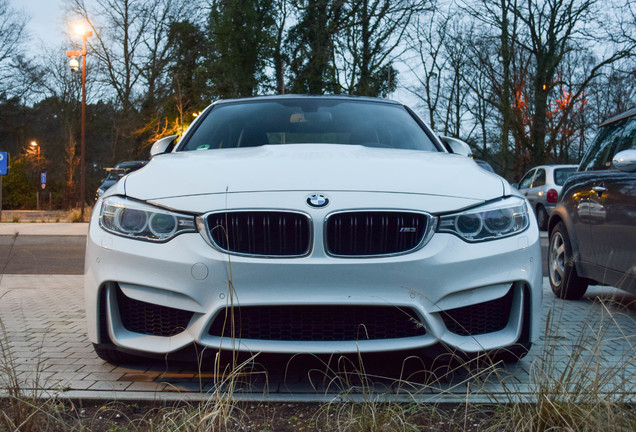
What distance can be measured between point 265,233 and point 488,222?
3.32 feet

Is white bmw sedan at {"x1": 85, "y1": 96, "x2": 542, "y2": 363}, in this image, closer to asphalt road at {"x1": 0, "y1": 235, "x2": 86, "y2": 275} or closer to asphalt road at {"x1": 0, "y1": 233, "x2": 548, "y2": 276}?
asphalt road at {"x1": 0, "y1": 233, "x2": 548, "y2": 276}

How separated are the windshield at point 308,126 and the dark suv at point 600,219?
1391 mm

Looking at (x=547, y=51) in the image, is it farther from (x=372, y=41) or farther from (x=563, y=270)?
(x=563, y=270)

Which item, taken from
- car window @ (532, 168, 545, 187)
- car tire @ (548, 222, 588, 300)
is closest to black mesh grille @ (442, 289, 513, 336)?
car tire @ (548, 222, 588, 300)

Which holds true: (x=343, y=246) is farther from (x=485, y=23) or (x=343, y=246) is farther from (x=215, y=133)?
(x=485, y=23)

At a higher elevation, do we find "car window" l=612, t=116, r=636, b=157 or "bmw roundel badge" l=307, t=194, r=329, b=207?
"car window" l=612, t=116, r=636, b=157

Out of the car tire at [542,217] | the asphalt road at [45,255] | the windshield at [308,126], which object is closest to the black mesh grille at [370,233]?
the windshield at [308,126]

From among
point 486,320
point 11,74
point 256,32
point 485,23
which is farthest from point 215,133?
point 11,74

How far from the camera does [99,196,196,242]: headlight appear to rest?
2.91 meters

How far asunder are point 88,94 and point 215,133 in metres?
32.7

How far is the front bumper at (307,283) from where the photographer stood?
2771mm

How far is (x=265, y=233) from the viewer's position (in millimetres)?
2857

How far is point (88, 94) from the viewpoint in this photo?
3459 centimetres

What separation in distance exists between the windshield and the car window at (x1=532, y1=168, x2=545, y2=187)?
43.2 ft
